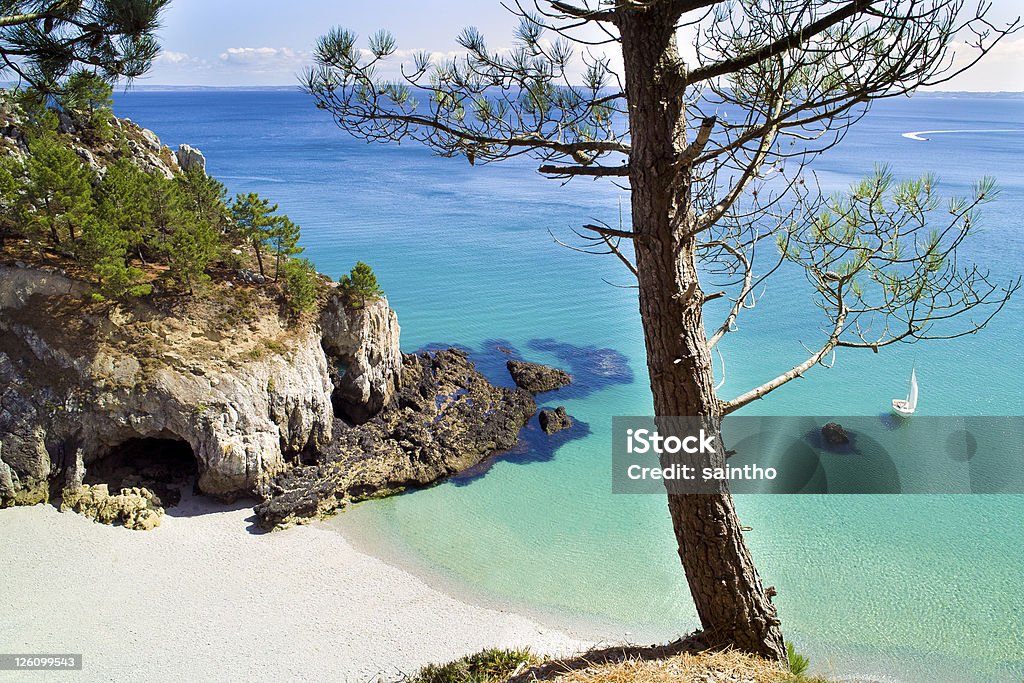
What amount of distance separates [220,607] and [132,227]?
7435mm

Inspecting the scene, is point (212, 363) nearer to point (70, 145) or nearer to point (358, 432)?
point (358, 432)

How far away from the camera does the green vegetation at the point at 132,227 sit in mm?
12617

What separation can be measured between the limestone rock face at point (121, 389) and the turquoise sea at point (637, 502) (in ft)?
8.14

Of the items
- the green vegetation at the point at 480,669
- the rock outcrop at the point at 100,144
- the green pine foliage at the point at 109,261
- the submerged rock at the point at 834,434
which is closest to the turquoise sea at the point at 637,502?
the submerged rock at the point at 834,434

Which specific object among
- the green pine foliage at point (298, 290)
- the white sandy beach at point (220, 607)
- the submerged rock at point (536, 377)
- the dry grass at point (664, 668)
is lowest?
the white sandy beach at point (220, 607)

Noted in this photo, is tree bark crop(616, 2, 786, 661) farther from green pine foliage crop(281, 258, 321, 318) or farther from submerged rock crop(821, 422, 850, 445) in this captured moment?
submerged rock crop(821, 422, 850, 445)

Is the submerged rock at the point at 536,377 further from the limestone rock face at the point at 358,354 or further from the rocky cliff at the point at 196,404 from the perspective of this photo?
the limestone rock face at the point at 358,354

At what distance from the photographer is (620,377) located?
758 inches

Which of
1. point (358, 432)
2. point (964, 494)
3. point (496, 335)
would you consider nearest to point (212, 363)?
point (358, 432)

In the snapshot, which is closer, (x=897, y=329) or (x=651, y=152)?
(x=651, y=152)

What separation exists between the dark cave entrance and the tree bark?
1049cm

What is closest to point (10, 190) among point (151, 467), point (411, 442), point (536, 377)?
point (151, 467)

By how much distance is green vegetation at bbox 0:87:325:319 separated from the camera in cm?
1262

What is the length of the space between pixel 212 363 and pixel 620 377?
34.1 feet
